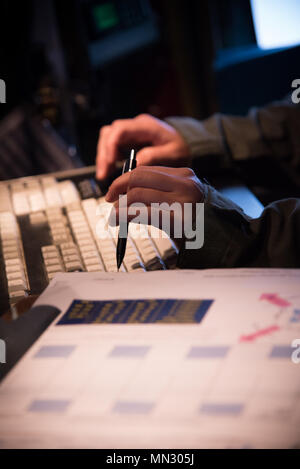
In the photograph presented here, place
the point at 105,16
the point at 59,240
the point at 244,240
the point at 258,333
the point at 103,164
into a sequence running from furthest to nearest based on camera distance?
the point at 105,16
the point at 103,164
the point at 59,240
the point at 244,240
the point at 258,333

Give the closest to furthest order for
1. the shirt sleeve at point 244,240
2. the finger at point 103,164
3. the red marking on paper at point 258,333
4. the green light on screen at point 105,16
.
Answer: the red marking on paper at point 258,333 < the shirt sleeve at point 244,240 < the finger at point 103,164 < the green light on screen at point 105,16

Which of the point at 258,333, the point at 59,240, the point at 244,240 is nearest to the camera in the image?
the point at 258,333

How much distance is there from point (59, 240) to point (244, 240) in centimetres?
27

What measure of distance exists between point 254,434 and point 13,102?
1451 millimetres

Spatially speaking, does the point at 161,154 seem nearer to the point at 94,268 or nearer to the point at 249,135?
the point at 249,135

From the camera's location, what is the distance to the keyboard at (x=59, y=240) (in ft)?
2.16

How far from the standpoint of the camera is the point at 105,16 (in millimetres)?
1623

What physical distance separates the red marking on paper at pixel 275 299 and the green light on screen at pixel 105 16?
4.48 ft

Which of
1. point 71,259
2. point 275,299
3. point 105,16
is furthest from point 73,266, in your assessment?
point 105,16

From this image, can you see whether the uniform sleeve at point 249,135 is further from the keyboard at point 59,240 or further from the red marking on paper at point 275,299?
the red marking on paper at point 275,299

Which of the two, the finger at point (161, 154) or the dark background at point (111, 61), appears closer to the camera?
the finger at point (161, 154)

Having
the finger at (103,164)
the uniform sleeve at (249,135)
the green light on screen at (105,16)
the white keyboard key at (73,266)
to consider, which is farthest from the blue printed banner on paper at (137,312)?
the green light on screen at (105,16)

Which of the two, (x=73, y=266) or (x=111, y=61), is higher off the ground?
(x=111, y=61)

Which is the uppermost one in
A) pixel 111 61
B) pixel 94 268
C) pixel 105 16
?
pixel 105 16
